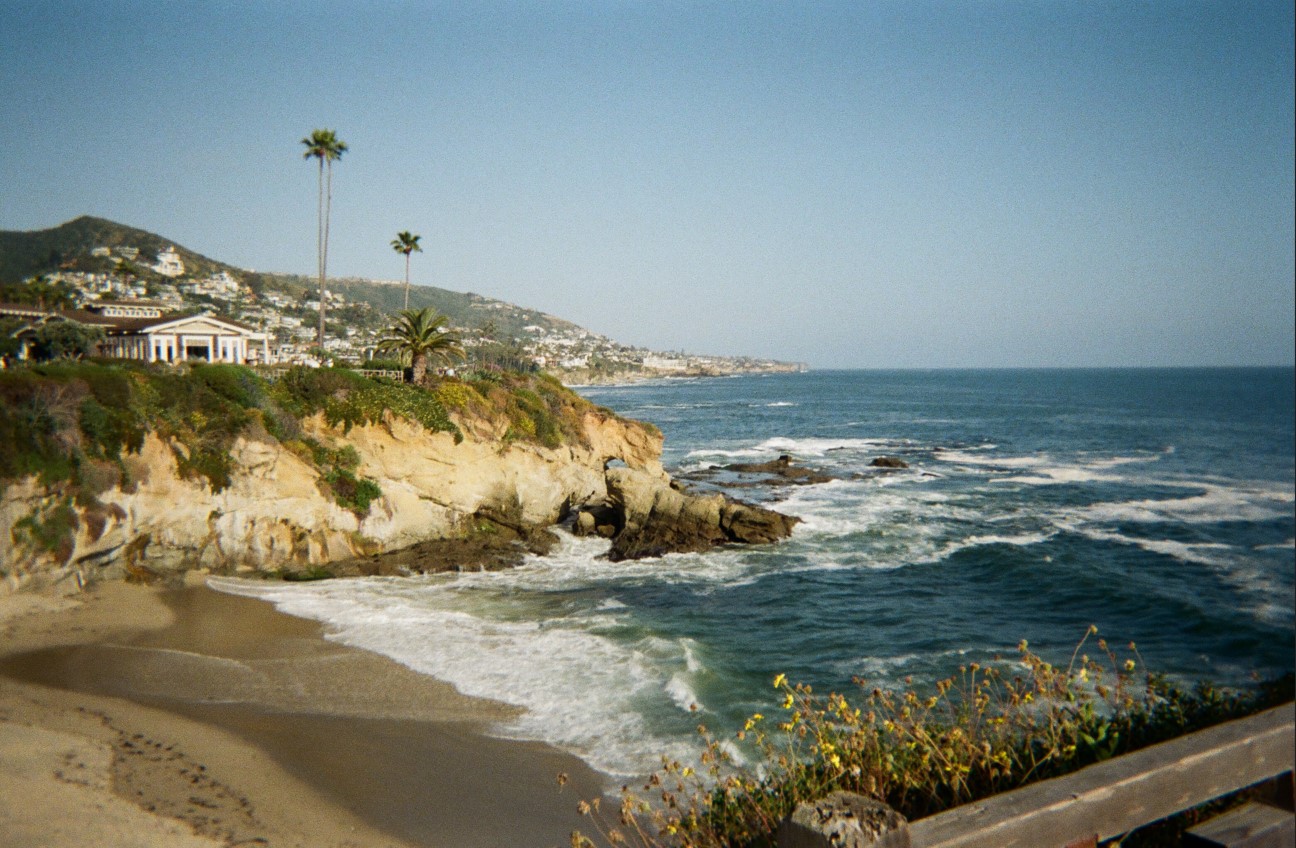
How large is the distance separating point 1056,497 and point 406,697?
31.7 metres

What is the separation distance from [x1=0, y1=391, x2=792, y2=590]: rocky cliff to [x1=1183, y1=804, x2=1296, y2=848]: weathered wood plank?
21.9 meters

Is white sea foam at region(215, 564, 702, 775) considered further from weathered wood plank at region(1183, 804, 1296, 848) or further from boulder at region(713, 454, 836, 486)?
boulder at region(713, 454, 836, 486)

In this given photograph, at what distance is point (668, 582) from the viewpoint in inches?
850

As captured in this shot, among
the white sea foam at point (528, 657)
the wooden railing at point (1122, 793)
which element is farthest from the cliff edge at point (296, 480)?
the wooden railing at point (1122, 793)

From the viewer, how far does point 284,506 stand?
22141 mm

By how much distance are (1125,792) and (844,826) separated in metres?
1.16

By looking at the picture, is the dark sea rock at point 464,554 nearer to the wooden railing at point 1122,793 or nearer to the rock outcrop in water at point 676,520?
the rock outcrop in water at point 676,520

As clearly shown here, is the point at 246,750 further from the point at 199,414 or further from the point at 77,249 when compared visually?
the point at 77,249

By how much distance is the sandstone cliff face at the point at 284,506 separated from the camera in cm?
1800

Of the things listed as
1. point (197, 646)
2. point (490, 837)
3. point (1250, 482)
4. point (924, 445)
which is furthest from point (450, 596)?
point (924, 445)

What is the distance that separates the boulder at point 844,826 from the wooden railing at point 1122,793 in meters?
0.02

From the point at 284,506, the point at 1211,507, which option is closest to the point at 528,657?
the point at 284,506

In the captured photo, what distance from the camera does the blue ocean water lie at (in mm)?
13867

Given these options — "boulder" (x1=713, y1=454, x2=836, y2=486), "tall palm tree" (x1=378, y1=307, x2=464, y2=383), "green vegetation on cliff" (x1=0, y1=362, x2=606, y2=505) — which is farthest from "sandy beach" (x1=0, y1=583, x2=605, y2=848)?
"boulder" (x1=713, y1=454, x2=836, y2=486)
